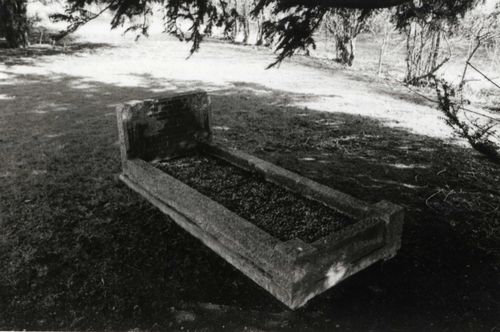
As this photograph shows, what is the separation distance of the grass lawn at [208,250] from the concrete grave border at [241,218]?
0.67 feet

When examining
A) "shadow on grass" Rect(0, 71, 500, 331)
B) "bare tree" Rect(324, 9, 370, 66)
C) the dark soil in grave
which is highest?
"bare tree" Rect(324, 9, 370, 66)

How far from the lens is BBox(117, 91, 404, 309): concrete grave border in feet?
12.0

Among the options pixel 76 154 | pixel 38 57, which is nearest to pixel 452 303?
pixel 76 154

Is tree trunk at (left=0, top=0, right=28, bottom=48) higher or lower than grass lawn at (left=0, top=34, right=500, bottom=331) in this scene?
higher

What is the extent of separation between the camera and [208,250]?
4.62m

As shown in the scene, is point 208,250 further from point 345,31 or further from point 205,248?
point 345,31

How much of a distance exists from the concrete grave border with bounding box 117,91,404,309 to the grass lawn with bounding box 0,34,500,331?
0.67 ft

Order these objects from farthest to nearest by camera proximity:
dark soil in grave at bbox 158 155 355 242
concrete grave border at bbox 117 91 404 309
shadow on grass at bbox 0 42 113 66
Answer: shadow on grass at bbox 0 42 113 66 → dark soil in grave at bbox 158 155 355 242 → concrete grave border at bbox 117 91 404 309

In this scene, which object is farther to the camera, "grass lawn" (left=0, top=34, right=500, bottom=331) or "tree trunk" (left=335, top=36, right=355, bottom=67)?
"tree trunk" (left=335, top=36, right=355, bottom=67)

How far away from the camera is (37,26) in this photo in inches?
979

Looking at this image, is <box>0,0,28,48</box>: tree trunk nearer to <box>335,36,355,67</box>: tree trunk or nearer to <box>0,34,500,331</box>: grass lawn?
<box>0,34,500,331</box>: grass lawn

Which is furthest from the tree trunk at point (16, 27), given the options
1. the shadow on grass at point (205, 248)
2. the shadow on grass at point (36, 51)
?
A: the shadow on grass at point (205, 248)

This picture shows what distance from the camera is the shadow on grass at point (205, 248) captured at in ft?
12.3

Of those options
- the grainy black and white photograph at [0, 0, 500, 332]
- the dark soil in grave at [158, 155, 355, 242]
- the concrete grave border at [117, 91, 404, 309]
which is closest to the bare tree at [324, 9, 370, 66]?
the grainy black and white photograph at [0, 0, 500, 332]
